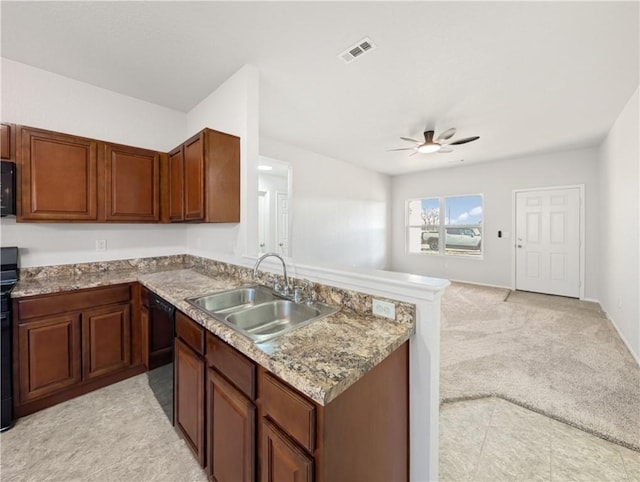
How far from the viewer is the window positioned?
5879 millimetres

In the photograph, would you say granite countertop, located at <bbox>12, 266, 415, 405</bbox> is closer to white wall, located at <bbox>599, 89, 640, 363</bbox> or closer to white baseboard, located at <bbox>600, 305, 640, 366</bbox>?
white baseboard, located at <bbox>600, 305, 640, 366</bbox>

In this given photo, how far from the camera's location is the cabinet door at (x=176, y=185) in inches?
99.9

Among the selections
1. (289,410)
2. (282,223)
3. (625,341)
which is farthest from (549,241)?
(289,410)

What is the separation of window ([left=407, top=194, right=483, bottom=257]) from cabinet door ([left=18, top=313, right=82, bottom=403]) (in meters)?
6.40

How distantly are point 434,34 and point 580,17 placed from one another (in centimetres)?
91

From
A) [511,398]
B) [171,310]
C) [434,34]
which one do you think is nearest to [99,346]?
[171,310]

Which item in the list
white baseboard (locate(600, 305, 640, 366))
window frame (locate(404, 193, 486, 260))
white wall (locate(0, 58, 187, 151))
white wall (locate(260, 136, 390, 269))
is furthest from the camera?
window frame (locate(404, 193, 486, 260))

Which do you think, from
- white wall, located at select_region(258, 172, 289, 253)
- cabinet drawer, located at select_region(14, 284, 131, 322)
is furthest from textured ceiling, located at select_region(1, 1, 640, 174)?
cabinet drawer, located at select_region(14, 284, 131, 322)

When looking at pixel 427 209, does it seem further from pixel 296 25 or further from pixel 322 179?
pixel 296 25

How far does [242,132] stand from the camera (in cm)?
233

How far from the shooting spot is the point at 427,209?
260 inches

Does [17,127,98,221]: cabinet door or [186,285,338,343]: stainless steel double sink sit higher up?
[17,127,98,221]: cabinet door

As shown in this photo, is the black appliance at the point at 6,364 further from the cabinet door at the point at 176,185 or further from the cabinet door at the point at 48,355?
the cabinet door at the point at 176,185

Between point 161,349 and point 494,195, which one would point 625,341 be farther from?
point 161,349
